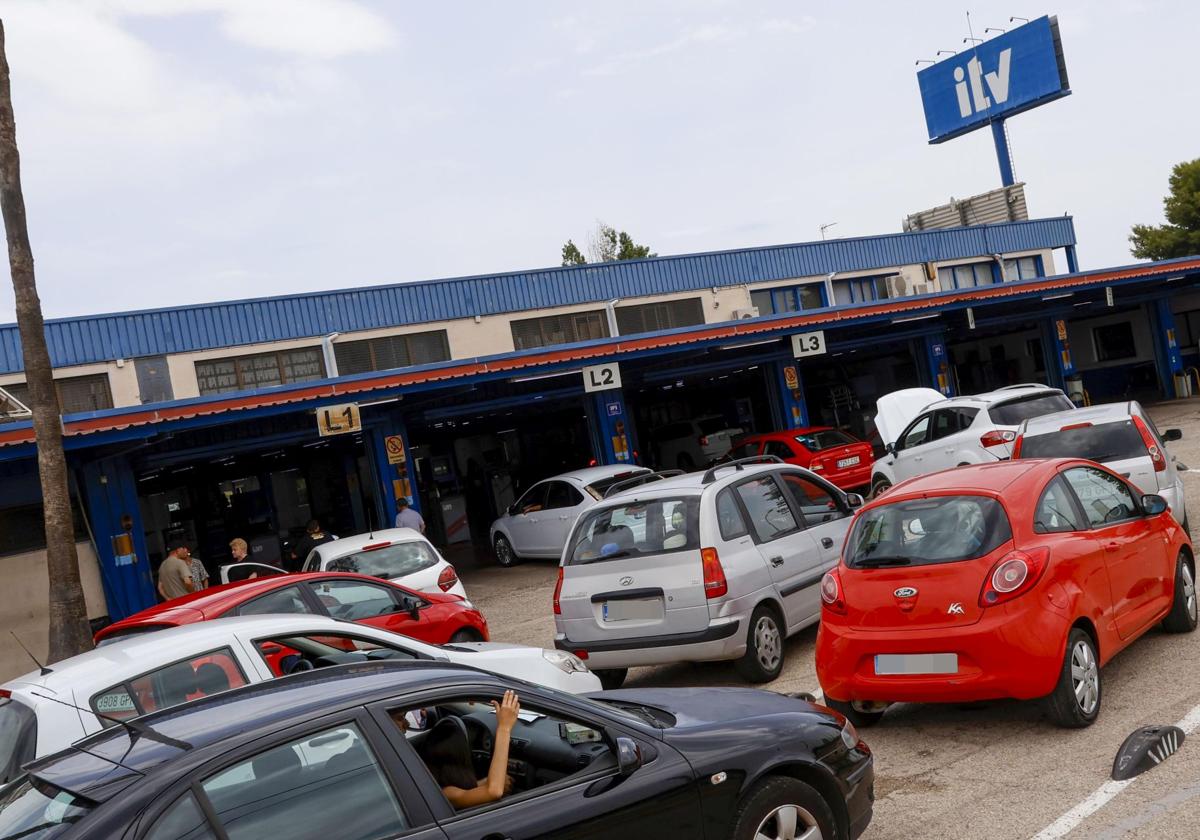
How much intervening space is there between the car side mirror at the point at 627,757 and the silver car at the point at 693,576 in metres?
4.18

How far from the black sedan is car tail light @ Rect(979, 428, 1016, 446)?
11.1 metres

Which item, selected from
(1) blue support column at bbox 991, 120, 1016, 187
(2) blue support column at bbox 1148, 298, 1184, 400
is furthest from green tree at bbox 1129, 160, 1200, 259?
(2) blue support column at bbox 1148, 298, 1184, 400

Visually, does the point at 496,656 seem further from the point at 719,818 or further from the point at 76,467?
the point at 76,467

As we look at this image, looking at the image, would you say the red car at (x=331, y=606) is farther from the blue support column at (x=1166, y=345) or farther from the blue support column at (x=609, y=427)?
the blue support column at (x=1166, y=345)

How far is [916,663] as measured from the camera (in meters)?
6.24

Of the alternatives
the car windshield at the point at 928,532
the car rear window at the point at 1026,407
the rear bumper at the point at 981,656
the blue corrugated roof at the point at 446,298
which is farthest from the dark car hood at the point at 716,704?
the blue corrugated roof at the point at 446,298

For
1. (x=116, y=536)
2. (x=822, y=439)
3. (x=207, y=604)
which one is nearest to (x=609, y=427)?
(x=822, y=439)

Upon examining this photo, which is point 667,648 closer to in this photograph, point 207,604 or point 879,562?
point 879,562

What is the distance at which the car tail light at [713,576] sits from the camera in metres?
8.13

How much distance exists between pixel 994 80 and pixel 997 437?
35.8m

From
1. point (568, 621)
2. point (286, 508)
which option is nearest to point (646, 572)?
point (568, 621)

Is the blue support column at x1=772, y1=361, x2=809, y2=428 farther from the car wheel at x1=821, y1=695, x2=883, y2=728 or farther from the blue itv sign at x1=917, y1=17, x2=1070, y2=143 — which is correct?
the blue itv sign at x1=917, y1=17, x2=1070, y2=143

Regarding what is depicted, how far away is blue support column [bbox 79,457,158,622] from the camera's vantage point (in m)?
16.9

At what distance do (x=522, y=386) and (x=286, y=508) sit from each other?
26.0ft
